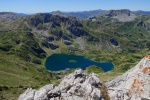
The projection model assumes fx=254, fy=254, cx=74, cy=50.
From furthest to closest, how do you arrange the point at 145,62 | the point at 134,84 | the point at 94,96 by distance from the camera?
the point at 145,62
the point at 134,84
the point at 94,96

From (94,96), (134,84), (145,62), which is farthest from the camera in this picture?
(145,62)

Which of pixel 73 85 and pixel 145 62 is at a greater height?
pixel 145 62

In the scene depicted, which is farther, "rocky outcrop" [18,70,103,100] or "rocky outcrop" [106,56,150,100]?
"rocky outcrop" [106,56,150,100]

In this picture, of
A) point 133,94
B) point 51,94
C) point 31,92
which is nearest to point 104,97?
point 133,94

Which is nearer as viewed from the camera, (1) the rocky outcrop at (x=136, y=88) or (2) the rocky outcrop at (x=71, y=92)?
(2) the rocky outcrop at (x=71, y=92)

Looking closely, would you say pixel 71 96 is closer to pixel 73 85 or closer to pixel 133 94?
pixel 73 85

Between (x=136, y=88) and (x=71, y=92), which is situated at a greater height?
(x=136, y=88)

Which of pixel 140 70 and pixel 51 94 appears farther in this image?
pixel 140 70
